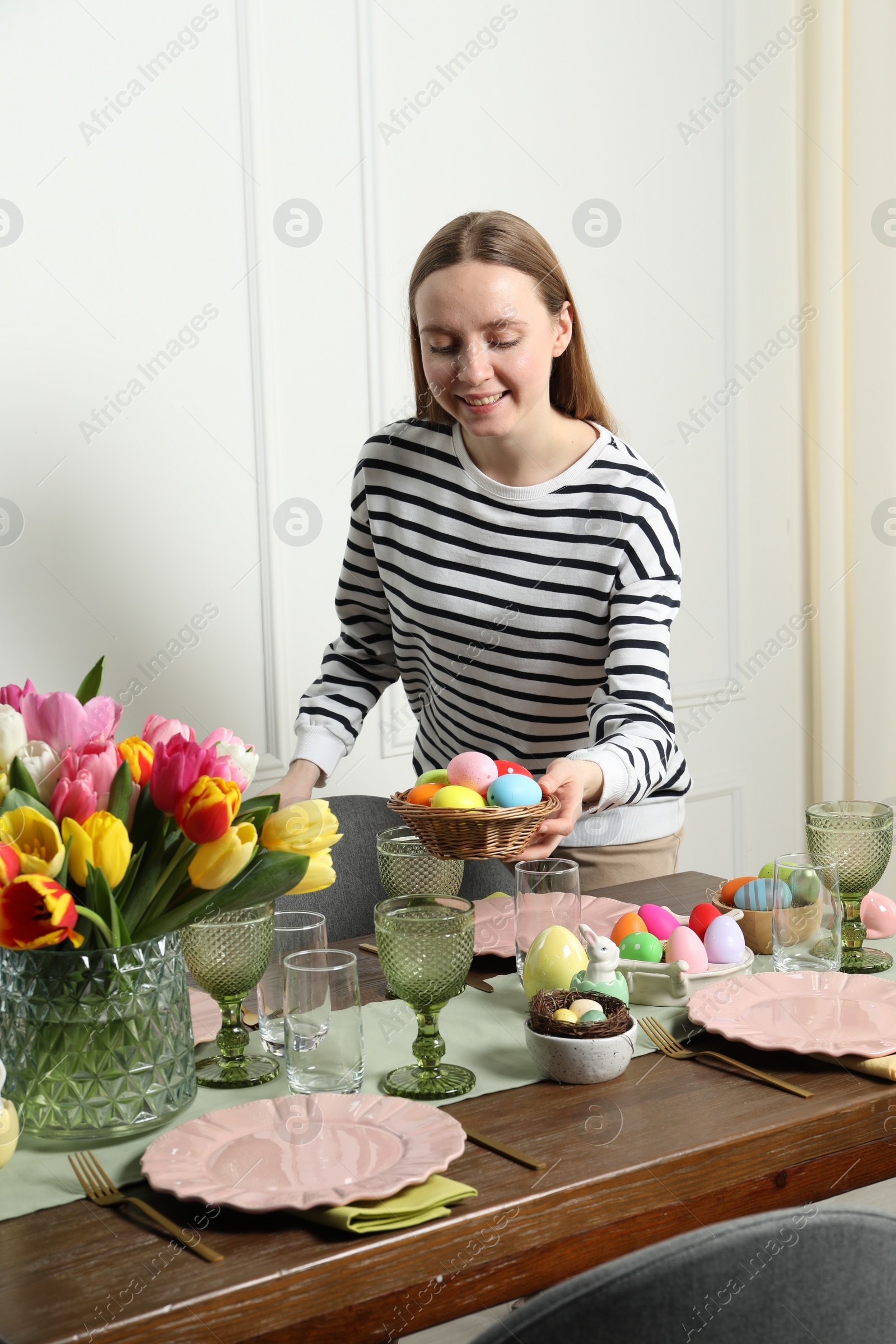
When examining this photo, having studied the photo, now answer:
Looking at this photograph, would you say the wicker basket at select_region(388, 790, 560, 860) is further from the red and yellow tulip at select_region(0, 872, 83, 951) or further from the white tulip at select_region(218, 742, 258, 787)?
the red and yellow tulip at select_region(0, 872, 83, 951)

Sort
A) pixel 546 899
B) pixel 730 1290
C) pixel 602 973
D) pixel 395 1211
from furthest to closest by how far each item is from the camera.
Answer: pixel 546 899
pixel 602 973
pixel 395 1211
pixel 730 1290

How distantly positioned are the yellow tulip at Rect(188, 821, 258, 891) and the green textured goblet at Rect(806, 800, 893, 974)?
686mm

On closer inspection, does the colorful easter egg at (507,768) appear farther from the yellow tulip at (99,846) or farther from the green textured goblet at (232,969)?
the yellow tulip at (99,846)

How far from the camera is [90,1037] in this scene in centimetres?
102

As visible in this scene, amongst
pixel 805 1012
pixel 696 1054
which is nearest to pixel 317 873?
pixel 696 1054

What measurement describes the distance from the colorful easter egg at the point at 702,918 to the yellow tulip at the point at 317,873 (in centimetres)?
47

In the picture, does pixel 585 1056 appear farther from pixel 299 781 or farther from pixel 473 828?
pixel 299 781

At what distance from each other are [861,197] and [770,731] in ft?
4.71

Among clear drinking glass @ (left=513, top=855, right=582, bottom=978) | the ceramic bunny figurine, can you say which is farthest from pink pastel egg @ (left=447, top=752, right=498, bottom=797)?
the ceramic bunny figurine

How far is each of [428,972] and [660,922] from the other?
1.32ft

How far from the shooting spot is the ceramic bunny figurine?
1.20 m

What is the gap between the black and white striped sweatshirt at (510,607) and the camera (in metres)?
1.84

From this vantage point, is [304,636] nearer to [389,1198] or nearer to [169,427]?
[169,427]

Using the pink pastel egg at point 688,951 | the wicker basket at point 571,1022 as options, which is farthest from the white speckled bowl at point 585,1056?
the pink pastel egg at point 688,951
